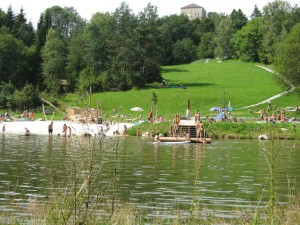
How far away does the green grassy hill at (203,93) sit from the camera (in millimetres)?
83188

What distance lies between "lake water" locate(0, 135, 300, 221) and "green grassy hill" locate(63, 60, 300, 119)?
32.5 metres

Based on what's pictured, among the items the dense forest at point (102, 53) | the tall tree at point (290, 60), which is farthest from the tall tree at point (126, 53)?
the tall tree at point (290, 60)

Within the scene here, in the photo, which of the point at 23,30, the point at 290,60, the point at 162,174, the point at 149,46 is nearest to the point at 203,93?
the point at 149,46

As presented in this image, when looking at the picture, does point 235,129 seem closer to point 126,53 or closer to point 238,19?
point 126,53

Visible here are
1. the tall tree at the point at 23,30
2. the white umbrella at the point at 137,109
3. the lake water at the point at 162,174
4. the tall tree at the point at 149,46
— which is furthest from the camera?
the tall tree at the point at 23,30

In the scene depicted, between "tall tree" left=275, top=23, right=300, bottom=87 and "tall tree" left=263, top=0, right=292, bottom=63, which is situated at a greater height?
"tall tree" left=263, top=0, right=292, bottom=63

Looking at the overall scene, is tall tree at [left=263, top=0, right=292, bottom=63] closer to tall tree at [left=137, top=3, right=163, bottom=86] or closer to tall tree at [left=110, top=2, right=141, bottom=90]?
tall tree at [left=137, top=3, right=163, bottom=86]

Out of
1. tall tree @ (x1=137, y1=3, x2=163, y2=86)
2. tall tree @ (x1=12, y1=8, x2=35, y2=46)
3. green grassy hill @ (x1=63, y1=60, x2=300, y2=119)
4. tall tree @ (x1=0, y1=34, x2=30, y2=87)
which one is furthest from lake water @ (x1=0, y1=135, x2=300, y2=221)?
tall tree @ (x1=12, y1=8, x2=35, y2=46)

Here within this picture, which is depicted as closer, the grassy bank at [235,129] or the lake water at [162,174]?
the lake water at [162,174]

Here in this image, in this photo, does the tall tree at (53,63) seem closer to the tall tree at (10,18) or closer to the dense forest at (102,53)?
the dense forest at (102,53)

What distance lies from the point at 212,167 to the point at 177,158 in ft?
18.2

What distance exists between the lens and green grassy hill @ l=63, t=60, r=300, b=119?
273ft

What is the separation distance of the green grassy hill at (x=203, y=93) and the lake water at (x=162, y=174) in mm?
32483

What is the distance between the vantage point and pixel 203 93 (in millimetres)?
90812
